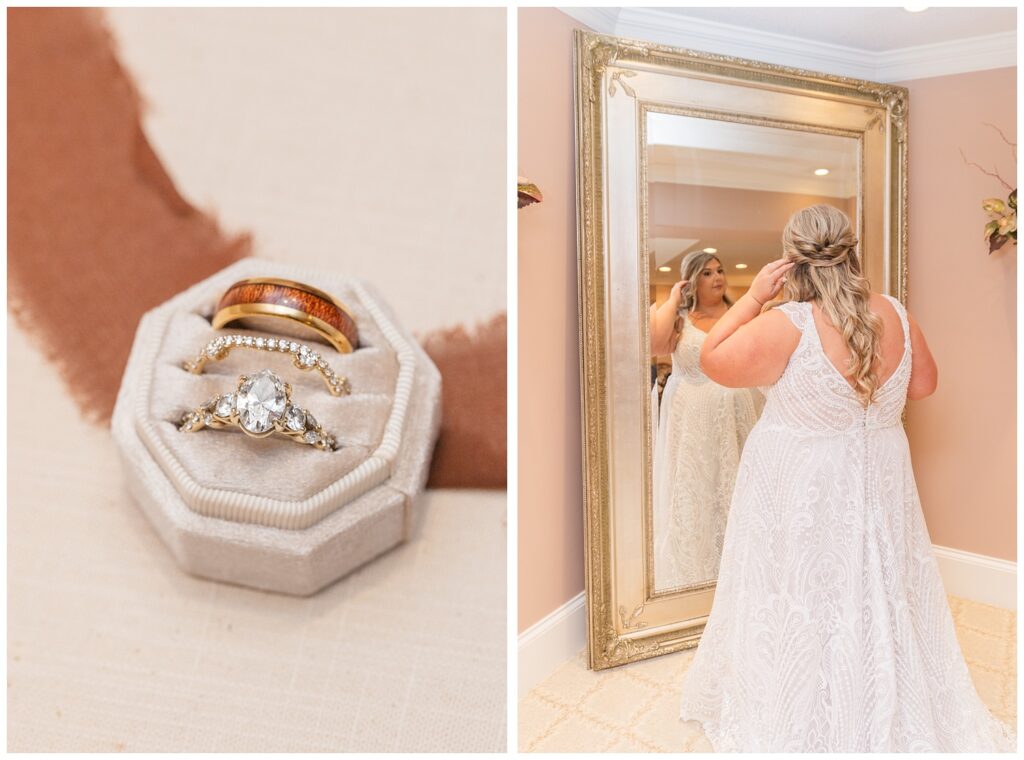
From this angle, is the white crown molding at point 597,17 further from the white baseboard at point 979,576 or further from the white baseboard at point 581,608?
the white baseboard at point 979,576

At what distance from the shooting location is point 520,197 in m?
1.23

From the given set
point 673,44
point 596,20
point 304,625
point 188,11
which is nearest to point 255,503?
point 304,625

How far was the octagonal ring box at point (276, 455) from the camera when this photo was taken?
0.76 m

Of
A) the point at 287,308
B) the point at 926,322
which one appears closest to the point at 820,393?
the point at 287,308

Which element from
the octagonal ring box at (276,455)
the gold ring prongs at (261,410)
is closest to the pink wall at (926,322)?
the octagonal ring box at (276,455)

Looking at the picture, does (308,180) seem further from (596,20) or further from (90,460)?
(596,20)

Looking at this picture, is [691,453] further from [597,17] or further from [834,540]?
[597,17]

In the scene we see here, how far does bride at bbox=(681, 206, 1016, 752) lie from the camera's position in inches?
44.3

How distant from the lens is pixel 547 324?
1402 millimetres

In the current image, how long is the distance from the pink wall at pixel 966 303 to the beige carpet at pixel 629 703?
43 centimetres

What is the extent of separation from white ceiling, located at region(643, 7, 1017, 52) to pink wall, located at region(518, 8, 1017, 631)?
Result: 14 centimetres

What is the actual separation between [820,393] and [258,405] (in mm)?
936

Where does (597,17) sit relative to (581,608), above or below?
above

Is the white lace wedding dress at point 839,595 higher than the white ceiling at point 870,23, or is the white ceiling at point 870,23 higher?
the white ceiling at point 870,23
